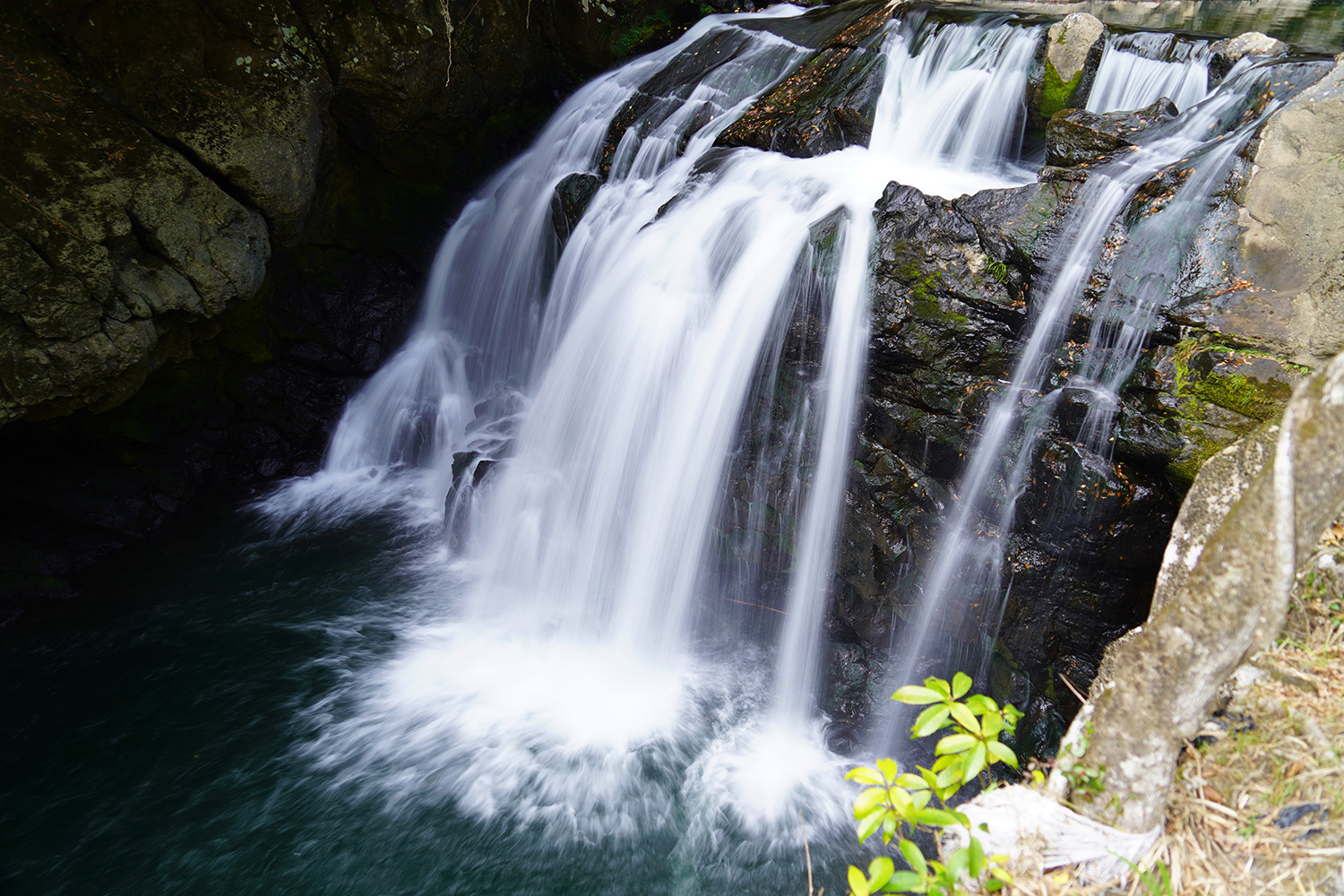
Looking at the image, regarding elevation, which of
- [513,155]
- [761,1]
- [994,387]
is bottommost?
[994,387]

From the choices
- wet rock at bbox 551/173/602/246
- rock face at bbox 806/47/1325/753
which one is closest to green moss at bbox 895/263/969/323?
rock face at bbox 806/47/1325/753

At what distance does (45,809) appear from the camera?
4.08 meters

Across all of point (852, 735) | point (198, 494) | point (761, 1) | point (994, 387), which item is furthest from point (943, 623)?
point (761, 1)

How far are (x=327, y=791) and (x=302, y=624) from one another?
1.69 meters

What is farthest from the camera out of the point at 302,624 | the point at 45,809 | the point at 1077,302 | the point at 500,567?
the point at 500,567

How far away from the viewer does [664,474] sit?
5.19m

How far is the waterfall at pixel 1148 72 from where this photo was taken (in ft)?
17.7

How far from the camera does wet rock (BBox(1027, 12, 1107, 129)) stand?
569 cm

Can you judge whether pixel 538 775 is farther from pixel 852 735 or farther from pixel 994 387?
pixel 994 387

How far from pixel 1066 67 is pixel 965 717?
5.99 metres

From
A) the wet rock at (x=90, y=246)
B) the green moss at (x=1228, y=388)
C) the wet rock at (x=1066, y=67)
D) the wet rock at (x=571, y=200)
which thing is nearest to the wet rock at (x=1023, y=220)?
the green moss at (x=1228, y=388)

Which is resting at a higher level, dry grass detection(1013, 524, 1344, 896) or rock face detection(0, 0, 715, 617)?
rock face detection(0, 0, 715, 617)

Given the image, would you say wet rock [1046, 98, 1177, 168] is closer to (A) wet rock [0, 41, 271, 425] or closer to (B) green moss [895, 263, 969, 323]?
(B) green moss [895, 263, 969, 323]

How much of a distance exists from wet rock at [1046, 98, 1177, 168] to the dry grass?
3100 millimetres
